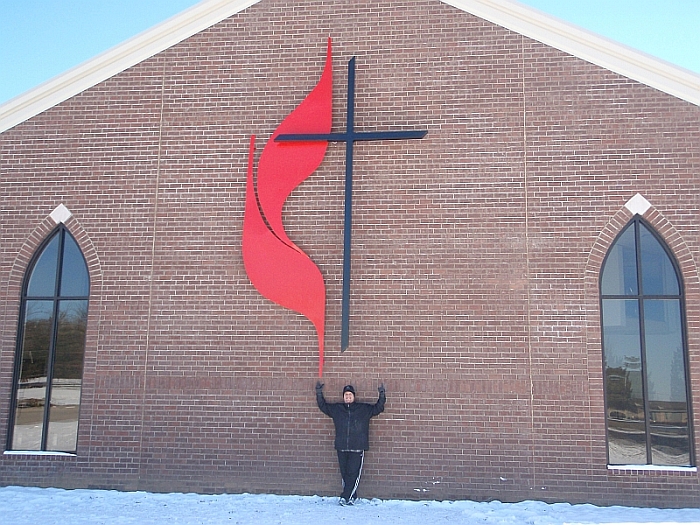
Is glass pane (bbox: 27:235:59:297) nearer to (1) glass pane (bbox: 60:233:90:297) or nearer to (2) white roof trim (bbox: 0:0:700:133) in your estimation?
(1) glass pane (bbox: 60:233:90:297)

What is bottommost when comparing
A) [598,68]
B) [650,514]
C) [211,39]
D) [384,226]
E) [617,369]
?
[650,514]

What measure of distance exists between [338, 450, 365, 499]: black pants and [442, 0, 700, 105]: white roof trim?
20.7ft

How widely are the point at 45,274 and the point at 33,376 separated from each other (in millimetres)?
1483

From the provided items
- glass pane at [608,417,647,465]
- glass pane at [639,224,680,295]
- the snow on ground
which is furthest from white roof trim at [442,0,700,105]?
the snow on ground

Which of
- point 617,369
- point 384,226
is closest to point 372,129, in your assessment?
point 384,226

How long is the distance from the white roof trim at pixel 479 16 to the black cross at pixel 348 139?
2.03 meters

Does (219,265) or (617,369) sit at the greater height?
(219,265)

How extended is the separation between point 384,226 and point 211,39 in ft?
13.0

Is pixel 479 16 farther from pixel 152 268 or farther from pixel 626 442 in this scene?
pixel 626 442

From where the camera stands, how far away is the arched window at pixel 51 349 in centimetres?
931

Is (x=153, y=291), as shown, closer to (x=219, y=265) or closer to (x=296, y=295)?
(x=219, y=265)

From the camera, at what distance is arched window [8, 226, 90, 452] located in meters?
9.31

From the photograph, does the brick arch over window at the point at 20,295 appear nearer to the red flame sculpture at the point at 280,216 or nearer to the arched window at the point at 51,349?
the arched window at the point at 51,349

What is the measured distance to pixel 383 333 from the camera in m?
8.88
